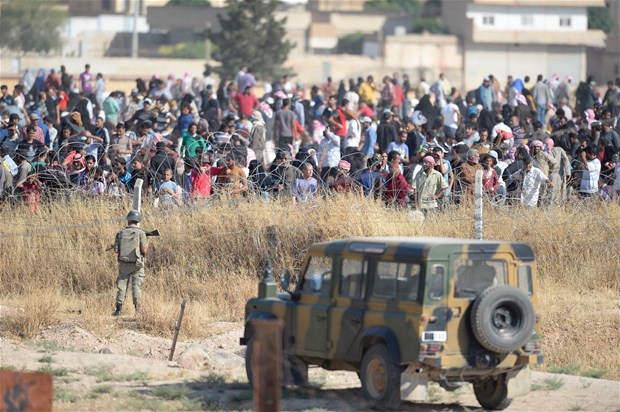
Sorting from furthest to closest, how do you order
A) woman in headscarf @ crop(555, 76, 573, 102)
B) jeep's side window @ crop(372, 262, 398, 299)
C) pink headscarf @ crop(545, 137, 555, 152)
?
woman in headscarf @ crop(555, 76, 573, 102) → pink headscarf @ crop(545, 137, 555, 152) → jeep's side window @ crop(372, 262, 398, 299)

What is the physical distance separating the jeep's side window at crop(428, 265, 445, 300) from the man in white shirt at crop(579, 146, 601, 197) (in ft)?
29.1

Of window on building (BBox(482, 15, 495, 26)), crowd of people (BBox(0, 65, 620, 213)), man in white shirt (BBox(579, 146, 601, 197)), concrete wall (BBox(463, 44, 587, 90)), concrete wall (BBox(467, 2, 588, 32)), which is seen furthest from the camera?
window on building (BBox(482, 15, 495, 26))

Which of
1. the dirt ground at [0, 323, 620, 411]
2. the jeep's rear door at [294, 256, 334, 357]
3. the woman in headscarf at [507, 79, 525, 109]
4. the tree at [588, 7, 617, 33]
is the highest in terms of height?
the tree at [588, 7, 617, 33]

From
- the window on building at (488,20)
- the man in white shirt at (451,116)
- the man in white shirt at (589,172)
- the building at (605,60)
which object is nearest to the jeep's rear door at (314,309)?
the man in white shirt at (589,172)

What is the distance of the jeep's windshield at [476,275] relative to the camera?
39.7ft

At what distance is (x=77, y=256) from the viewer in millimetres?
20375

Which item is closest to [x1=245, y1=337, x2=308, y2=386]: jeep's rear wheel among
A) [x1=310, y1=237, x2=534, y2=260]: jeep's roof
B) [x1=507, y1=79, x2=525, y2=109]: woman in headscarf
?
[x1=310, y1=237, x2=534, y2=260]: jeep's roof

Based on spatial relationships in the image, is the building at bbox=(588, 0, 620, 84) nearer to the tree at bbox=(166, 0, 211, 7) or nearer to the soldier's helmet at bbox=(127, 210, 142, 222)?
the tree at bbox=(166, 0, 211, 7)

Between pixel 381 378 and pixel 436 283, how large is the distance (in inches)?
39.9

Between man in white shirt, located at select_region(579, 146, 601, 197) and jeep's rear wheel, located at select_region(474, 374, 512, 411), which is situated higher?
man in white shirt, located at select_region(579, 146, 601, 197)

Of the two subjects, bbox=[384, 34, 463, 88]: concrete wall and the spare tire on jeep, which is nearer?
the spare tire on jeep

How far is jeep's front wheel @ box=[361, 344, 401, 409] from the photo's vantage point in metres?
12.1

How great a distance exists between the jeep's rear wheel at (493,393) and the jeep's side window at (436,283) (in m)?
1.19

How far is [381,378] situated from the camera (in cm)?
1227
